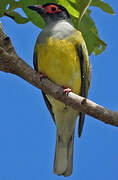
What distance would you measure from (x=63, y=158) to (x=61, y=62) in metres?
1.41

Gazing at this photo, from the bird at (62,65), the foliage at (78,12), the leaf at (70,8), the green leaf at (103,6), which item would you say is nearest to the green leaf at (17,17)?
the foliage at (78,12)

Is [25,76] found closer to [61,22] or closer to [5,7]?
[5,7]

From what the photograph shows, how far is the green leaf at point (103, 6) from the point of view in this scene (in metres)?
2.81

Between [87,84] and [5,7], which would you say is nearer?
[5,7]

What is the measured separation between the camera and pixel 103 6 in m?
2.87

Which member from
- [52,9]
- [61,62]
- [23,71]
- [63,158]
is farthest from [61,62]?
[63,158]

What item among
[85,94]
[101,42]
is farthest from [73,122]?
[101,42]

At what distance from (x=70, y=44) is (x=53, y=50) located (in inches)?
8.9

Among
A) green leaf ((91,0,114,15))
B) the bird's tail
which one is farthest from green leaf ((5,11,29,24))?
the bird's tail

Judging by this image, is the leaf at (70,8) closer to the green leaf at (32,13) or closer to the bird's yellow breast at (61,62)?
the green leaf at (32,13)

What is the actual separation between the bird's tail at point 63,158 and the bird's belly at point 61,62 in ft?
3.12

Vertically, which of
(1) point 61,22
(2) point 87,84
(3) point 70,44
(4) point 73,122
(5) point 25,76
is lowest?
(5) point 25,76

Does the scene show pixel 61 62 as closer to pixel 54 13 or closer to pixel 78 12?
pixel 78 12

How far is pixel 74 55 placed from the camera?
3385 mm
